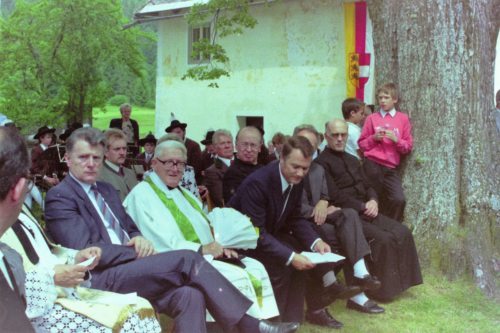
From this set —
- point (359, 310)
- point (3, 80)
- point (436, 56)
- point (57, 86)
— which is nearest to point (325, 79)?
point (57, 86)

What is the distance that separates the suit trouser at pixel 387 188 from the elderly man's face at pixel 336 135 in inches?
24.0

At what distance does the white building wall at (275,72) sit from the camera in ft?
56.5

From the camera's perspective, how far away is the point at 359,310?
6.06 m

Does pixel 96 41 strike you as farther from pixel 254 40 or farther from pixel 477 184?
pixel 477 184

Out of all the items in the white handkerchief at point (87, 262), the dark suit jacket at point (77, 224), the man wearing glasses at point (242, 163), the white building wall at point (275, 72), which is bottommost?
the white handkerchief at point (87, 262)

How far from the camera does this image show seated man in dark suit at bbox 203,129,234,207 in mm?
7094

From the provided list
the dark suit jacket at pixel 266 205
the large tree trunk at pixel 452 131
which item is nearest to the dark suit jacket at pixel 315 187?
the dark suit jacket at pixel 266 205

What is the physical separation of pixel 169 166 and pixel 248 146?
1469 millimetres

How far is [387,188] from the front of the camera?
7.02 meters

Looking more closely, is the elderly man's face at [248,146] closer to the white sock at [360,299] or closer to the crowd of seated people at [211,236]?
the crowd of seated people at [211,236]

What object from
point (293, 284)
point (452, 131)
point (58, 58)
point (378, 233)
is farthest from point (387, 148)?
point (58, 58)

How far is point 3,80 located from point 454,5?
16.0 metres

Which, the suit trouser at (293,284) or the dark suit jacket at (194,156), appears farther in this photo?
the dark suit jacket at (194,156)

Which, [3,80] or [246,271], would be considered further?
[3,80]
